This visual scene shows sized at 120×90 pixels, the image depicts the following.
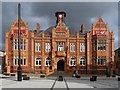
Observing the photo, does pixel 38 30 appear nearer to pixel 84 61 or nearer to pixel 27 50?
pixel 27 50

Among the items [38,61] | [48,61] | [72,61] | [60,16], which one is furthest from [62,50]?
[60,16]

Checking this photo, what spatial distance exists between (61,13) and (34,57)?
14.3 meters

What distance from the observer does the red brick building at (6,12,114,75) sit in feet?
196

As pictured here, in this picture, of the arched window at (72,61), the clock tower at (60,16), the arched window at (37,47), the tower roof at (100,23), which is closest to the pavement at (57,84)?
the arched window at (72,61)

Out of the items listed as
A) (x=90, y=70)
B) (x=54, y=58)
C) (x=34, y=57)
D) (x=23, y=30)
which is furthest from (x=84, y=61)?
(x=23, y=30)

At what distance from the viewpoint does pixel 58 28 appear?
201 ft

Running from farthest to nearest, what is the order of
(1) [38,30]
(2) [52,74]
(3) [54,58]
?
(1) [38,30]
(3) [54,58]
(2) [52,74]

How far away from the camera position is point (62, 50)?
6044 cm

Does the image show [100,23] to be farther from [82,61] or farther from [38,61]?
[38,61]

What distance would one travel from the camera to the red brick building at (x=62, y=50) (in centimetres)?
5978

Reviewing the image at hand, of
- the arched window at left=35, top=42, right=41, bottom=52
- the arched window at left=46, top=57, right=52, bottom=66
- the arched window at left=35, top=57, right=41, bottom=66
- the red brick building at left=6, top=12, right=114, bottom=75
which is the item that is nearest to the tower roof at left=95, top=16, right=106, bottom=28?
the red brick building at left=6, top=12, right=114, bottom=75

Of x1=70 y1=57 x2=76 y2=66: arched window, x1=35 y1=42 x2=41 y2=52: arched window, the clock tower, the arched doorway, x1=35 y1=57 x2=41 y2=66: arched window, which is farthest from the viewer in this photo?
the clock tower

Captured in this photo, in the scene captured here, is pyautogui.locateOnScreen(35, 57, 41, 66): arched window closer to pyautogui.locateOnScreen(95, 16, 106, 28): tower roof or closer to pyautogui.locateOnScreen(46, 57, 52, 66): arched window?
pyautogui.locateOnScreen(46, 57, 52, 66): arched window

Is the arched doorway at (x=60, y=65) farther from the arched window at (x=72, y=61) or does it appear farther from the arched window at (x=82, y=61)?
the arched window at (x=82, y=61)
